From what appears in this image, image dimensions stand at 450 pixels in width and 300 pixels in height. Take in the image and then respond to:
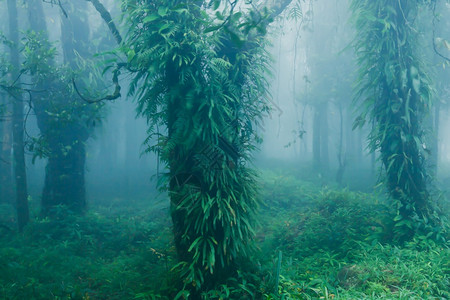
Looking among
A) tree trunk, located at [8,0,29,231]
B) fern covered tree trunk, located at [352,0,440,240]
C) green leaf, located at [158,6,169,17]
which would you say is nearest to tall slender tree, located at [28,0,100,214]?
tree trunk, located at [8,0,29,231]

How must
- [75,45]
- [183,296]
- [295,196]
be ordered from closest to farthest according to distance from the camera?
1. [183,296]
2. [75,45]
3. [295,196]

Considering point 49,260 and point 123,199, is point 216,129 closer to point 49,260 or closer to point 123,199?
point 49,260

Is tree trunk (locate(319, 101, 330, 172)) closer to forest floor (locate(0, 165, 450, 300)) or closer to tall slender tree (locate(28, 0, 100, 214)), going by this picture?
forest floor (locate(0, 165, 450, 300))

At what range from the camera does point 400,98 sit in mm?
6375

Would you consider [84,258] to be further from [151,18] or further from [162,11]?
[162,11]

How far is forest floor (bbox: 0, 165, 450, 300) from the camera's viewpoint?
4449mm

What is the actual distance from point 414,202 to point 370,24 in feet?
12.1

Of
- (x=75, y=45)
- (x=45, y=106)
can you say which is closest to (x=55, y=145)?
(x=45, y=106)

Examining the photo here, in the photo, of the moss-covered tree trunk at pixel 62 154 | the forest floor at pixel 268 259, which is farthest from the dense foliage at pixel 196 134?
the moss-covered tree trunk at pixel 62 154

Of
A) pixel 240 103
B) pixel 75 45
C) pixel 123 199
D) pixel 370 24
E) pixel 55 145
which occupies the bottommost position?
pixel 123 199

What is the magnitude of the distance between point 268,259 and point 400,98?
4.10 meters

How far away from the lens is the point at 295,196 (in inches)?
466

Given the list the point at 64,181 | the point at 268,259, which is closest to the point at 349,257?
the point at 268,259

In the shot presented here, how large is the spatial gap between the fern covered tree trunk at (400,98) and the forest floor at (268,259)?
0.62 metres
